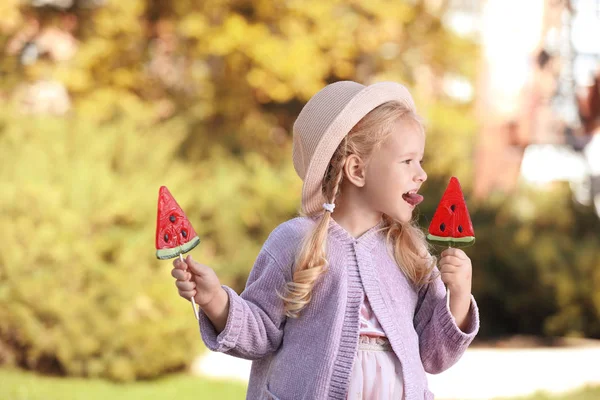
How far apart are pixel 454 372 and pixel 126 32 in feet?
21.8

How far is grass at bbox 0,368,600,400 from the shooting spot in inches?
245

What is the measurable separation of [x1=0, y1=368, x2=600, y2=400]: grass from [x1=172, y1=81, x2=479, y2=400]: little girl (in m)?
3.65

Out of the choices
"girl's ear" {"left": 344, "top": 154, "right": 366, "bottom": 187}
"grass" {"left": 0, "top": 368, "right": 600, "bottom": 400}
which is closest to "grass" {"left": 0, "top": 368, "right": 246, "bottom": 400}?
"grass" {"left": 0, "top": 368, "right": 600, "bottom": 400}

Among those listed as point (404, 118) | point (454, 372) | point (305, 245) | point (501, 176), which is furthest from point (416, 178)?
point (501, 176)

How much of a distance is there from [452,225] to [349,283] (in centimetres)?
38

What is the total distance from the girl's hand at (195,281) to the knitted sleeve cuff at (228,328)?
8cm

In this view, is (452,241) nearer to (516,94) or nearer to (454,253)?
(454,253)

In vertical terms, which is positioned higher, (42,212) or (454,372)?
(42,212)

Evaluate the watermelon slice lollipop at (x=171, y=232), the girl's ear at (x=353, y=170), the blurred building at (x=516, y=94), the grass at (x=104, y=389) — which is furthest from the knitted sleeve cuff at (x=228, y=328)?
the blurred building at (x=516, y=94)

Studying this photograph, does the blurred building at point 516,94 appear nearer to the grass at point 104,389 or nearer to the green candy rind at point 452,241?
the grass at point 104,389

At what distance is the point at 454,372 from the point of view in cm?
771

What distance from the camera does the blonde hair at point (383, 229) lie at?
284 centimetres

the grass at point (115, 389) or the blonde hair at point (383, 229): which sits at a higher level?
the blonde hair at point (383, 229)

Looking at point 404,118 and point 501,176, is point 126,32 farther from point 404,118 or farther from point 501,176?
point 404,118
